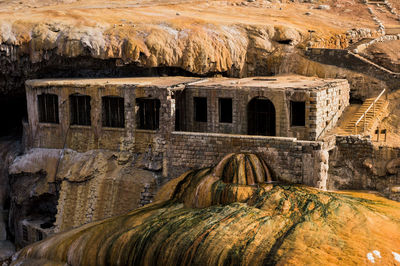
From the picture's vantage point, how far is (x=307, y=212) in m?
23.4

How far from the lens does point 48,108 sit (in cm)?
3388

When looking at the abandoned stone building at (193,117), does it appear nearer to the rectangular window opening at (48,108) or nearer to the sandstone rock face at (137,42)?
the rectangular window opening at (48,108)

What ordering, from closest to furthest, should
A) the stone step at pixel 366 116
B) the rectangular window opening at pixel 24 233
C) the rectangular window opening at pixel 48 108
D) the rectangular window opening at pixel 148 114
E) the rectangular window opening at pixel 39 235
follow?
1. the stone step at pixel 366 116
2. the rectangular window opening at pixel 148 114
3. the rectangular window opening at pixel 39 235
4. the rectangular window opening at pixel 24 233
5. the rectangular window opening at pixel 48 108

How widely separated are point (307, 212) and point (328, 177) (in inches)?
205

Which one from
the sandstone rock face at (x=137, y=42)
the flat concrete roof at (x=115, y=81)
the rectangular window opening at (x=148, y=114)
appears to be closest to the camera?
the rectangular window opening at (x=148, y=114)

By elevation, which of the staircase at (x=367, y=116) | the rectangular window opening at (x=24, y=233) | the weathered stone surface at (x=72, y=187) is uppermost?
the staircase at (x=367, y=116)

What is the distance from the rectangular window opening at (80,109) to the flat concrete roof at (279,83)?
20.7 ft

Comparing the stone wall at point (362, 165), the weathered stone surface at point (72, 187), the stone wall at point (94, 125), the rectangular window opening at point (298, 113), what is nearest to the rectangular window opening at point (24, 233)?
the weathered stone surface at point (72, 187)

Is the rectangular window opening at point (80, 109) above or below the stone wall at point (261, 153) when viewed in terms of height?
above

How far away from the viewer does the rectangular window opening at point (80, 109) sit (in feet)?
108

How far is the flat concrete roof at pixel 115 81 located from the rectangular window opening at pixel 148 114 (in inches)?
37.7

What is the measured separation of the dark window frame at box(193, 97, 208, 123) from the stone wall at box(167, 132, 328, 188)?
257 cm

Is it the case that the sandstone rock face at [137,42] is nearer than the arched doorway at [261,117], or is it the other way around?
the arched doorway at [261,117]

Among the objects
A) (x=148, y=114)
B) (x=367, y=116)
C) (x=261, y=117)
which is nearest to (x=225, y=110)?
(x=261, y=117)
